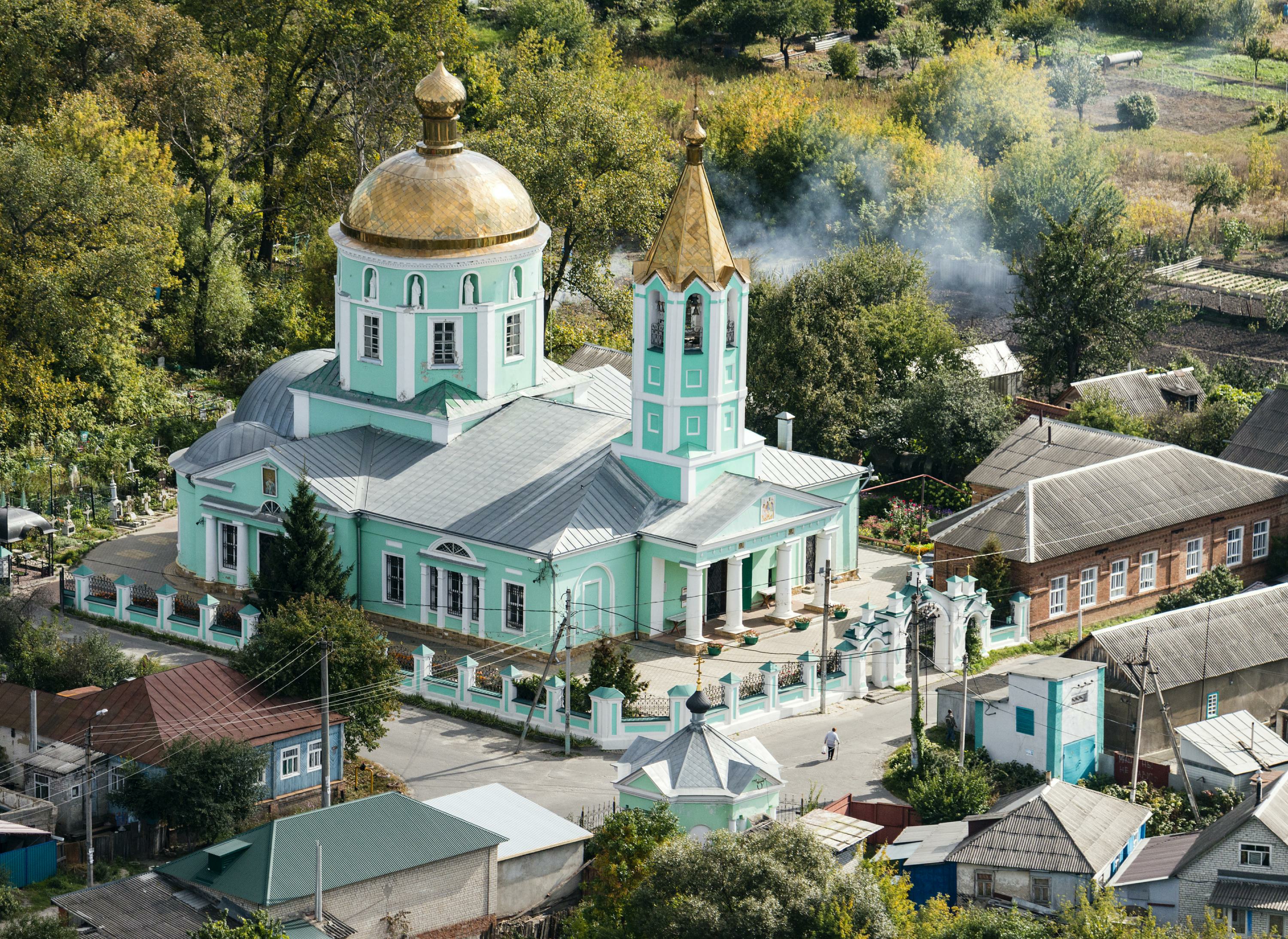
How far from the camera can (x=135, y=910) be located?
3497 centimetres

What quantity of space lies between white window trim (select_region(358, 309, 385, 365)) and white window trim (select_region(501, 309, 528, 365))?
2659mm

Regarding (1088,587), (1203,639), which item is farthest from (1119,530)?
(1203,639)

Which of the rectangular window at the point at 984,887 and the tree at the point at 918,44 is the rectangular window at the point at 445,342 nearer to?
the rectangular window at the point at 984,887

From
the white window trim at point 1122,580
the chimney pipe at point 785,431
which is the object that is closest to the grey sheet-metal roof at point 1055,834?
the white window trim at point 1122,580

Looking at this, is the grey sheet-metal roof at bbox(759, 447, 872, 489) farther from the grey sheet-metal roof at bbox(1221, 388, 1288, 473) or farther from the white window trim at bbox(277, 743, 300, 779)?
the white window trim at bbox(277, 743, 300, 779)

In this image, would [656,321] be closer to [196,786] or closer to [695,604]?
[695,604]

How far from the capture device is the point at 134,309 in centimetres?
6178

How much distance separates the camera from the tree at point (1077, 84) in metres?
91.6

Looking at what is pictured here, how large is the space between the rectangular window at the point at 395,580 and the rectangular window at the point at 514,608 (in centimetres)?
276

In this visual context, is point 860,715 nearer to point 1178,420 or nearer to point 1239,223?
point 1178,420

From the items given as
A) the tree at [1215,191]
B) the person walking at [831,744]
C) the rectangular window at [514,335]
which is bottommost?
the person walking at [831,744]

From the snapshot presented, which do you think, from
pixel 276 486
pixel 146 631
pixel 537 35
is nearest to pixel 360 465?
pixel 276 486

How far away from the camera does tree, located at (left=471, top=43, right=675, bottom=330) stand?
62.1 meters

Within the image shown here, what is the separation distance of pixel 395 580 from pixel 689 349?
8072 millimetres
